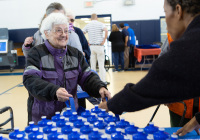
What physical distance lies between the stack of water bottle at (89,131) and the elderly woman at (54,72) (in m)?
0.44

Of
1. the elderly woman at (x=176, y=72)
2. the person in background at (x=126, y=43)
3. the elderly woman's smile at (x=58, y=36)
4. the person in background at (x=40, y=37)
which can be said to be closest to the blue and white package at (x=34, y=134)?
the elderly woman at (x=176, y=72)

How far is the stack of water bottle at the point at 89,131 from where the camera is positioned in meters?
0.86

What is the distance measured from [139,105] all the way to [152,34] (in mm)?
9251

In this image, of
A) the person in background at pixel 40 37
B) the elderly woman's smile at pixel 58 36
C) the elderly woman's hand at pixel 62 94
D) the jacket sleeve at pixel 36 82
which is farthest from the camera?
the person in background at pixel 40 37

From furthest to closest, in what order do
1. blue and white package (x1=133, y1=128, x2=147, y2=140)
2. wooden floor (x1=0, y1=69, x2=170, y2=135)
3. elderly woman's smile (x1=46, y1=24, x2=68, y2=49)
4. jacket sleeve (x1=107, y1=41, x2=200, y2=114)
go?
wooden floor (x1=0, y1=69, x2=170, y2=135) → elderly woman's smile (x1=46, y1=24, x2=68, y2=49) → blue and white package (x1=133, y1=128, x2=147, y2=140) → jacket sleeve (x1=107, y1=41, x2=200, y2=114)

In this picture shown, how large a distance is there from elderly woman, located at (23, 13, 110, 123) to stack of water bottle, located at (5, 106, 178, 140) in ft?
1.43

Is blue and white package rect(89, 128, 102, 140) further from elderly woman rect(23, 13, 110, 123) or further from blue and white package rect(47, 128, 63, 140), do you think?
elderly woman rect(23, 13, 110, 123)

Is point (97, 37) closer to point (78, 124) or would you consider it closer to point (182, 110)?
point (182, 110)

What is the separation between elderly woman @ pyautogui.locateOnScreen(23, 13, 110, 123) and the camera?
5.10 ft

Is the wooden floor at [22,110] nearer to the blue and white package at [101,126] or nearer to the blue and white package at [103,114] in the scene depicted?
the blue and white package at [103,114]

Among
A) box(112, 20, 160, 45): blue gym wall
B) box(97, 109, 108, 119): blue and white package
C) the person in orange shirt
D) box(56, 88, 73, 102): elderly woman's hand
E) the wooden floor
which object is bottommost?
the wooden floor

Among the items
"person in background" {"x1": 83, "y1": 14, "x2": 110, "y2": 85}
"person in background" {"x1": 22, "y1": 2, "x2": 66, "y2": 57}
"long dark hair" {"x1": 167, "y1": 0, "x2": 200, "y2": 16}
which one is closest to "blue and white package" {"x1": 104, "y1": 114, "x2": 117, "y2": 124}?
"long dark hair" {"x1": 167, "y1": 0, "x2": 200, "y2": 16}

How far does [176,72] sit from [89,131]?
479mm

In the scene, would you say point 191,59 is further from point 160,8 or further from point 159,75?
point 160,8
